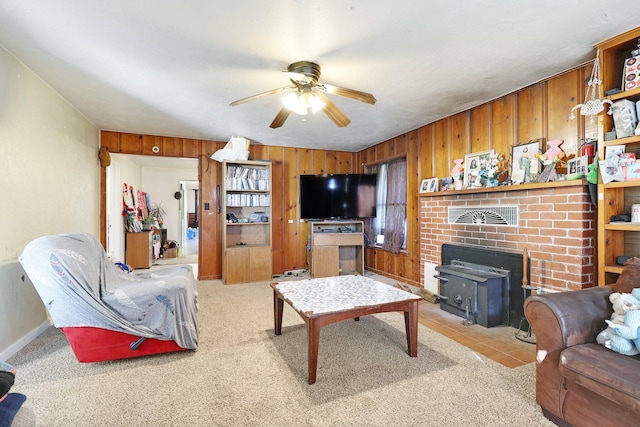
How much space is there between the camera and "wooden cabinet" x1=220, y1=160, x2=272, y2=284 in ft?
15.4

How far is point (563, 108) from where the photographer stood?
101 inches

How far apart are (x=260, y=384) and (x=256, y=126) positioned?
328 cm

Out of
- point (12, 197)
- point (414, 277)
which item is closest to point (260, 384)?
point (12, 197)

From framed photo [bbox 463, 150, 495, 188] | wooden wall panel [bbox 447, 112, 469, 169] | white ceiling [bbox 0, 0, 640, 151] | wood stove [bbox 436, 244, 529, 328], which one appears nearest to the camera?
white ceiling [bbox 0, 0, 640, 151]

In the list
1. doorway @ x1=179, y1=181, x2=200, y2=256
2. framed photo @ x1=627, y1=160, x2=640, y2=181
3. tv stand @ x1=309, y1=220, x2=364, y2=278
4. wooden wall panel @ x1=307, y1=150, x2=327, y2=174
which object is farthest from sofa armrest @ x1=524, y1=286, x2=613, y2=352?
doorway @ x1=179, y1=181, x2=200, y2=256

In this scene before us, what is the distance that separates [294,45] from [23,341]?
3198 mm

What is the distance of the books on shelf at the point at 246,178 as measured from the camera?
481 centimetres

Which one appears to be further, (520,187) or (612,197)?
(520,187)

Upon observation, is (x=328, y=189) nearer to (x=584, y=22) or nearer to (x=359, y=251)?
(x=359, y=251)

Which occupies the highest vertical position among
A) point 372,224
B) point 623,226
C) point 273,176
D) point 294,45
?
point 294,45

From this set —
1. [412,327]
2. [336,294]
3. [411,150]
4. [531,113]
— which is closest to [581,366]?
[412,327]

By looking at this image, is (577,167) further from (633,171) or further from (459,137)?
(459,137)

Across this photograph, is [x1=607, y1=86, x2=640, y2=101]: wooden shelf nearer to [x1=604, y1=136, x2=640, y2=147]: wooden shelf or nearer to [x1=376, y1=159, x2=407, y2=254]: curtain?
[x1=604, y1=136, x2=640, y2=147]: wooden shelf

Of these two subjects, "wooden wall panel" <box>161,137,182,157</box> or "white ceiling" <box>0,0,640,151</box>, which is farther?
"wooden wall panel" <box>161,137,182,157</box>
